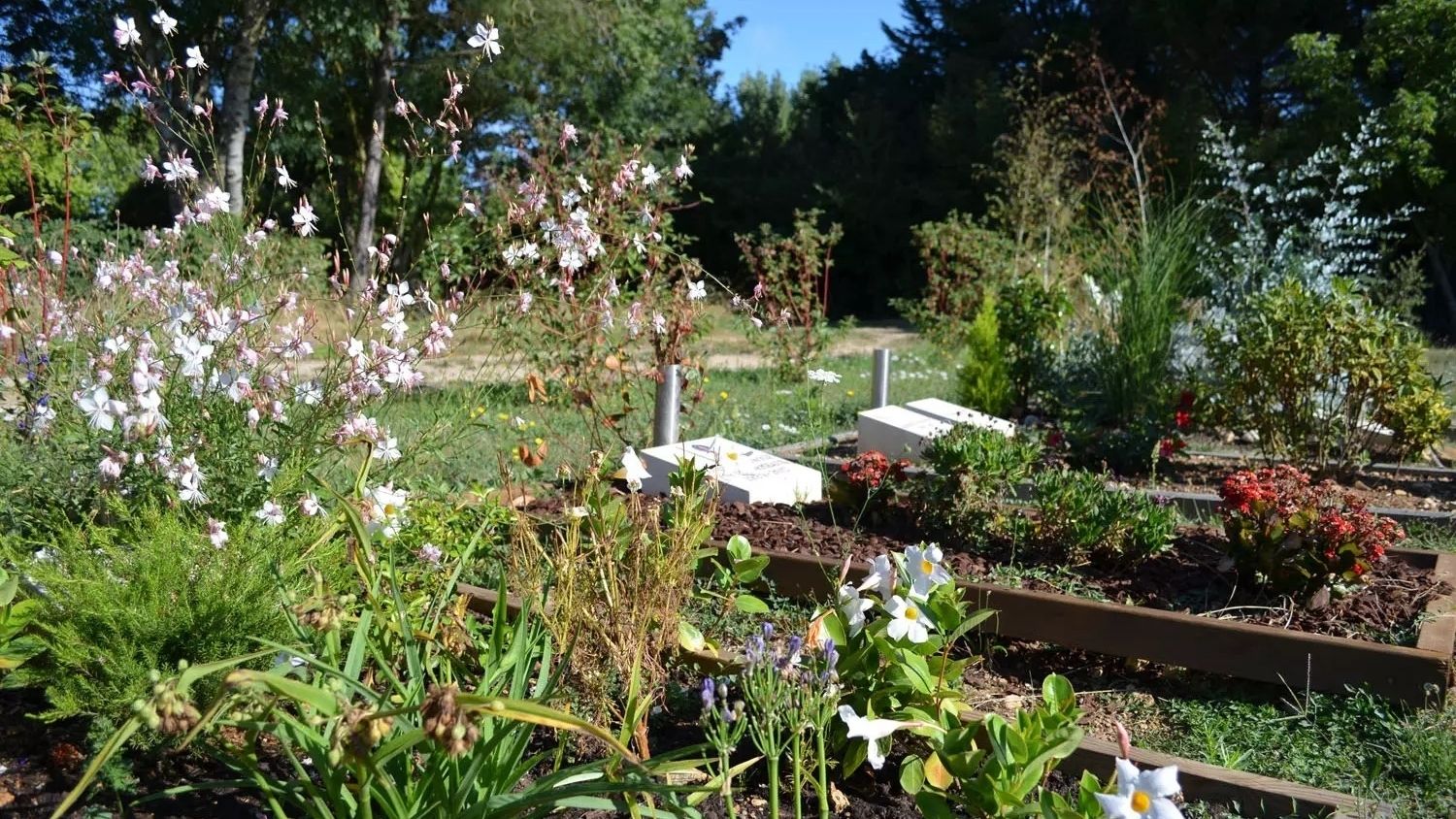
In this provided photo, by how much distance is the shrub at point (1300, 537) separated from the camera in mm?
3217

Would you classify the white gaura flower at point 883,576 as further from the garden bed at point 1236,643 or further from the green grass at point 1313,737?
the green grass at point 1313,737

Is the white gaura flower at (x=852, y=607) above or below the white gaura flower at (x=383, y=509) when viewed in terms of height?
below

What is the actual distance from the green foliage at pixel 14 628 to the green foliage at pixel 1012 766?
1821 mm

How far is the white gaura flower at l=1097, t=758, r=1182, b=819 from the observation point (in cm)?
169

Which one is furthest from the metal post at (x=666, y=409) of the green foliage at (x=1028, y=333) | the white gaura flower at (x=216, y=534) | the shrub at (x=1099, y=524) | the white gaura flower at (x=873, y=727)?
the green foliage at (x=1028, y=333)

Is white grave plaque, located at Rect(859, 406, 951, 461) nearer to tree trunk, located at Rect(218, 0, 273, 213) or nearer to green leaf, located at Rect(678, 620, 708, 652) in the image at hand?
green leaf, located at Rect(678, 620, 708, 652)

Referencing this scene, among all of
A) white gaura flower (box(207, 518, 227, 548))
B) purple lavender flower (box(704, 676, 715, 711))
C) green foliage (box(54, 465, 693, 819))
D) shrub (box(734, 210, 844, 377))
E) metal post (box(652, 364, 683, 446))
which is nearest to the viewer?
green foliage (box(54, 465, 693, 819))

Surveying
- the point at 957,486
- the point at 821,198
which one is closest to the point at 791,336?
the point at 957,486

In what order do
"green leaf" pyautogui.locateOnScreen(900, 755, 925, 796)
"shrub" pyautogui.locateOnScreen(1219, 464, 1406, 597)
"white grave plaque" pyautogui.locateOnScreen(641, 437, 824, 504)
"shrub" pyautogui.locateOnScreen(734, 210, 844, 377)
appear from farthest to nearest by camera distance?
"shrub" pyautogui.locateOnScreen(734, 210, 844, 377) → "white grave plaque" pyautogui.locateOnScreen(641, 437, 824, 504) → "shrub" pyautogui.locateOnScreen(1219, 464, 1406, 597) → "green leaf" pyautogui.locateOnScreen(900, 755, 925, 796)

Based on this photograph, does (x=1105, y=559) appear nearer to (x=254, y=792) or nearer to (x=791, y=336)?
(x=254, y=792)

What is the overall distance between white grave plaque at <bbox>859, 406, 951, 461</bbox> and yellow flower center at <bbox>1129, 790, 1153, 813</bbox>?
390 centimetres

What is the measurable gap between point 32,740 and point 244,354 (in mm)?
1024

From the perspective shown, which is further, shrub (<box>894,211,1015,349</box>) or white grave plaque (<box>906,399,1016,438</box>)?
shrub (<box>894,211,1015,349</box>)

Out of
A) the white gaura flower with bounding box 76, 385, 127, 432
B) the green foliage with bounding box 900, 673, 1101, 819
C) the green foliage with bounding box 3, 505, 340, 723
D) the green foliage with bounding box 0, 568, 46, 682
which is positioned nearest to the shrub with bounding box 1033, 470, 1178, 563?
the green foliage with bounding box 900, 673, 1101, 819
